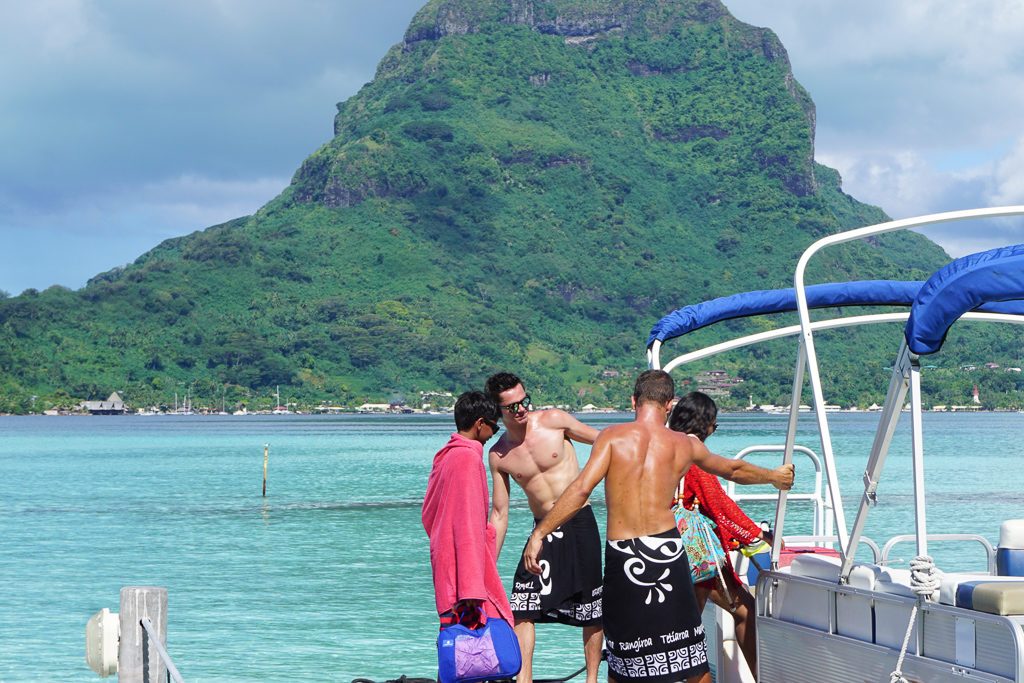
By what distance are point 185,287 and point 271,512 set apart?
351 feet

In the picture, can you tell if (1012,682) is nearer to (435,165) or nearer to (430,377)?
(430,377)

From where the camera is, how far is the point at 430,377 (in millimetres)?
132500

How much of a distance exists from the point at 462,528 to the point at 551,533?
1.17 meters

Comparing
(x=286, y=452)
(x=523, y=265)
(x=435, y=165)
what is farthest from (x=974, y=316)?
(x=435, y=165)

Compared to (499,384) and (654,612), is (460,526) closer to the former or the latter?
(654,612)

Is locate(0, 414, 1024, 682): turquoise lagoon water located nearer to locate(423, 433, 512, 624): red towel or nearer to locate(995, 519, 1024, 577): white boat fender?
locate(995, 519, 1024, 577): white boat fender

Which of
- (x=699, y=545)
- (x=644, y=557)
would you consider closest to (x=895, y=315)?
(x=699, y=545)

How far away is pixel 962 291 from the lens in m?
4.30

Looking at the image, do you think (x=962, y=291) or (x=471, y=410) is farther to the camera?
(x=471, y=410)

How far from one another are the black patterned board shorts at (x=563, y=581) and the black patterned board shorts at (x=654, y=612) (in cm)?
90

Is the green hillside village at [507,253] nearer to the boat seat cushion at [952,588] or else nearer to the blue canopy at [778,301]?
the blue canopy at [778,301]

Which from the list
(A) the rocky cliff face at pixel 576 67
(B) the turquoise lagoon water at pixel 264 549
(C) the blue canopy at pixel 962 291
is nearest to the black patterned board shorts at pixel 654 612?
(C) the blue canopy at pixel 962 291

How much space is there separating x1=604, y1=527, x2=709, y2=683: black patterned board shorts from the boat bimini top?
0.74 metres

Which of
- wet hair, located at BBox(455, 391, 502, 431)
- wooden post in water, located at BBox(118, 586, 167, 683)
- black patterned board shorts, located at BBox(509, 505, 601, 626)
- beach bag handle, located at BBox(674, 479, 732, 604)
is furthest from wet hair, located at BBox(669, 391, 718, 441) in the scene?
wooden post in water, located at BBox(118, 586, 167, 683)
